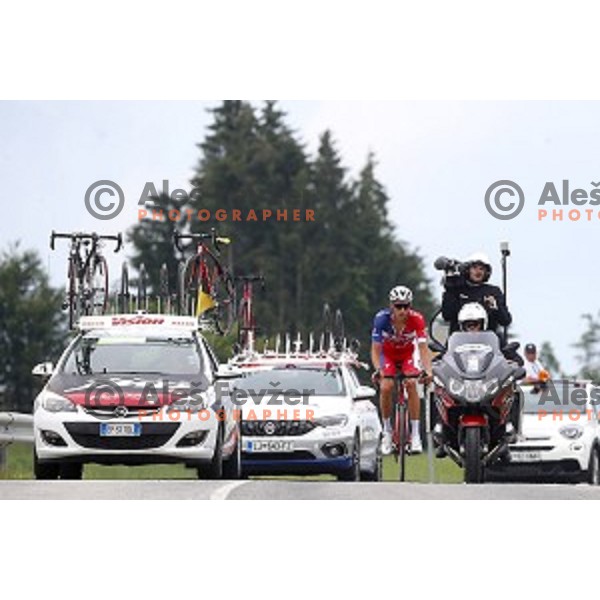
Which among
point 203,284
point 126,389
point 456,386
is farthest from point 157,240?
point 456,386

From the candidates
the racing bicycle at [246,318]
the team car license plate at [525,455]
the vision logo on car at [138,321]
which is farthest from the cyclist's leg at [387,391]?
the racing bicycle at [246,318]

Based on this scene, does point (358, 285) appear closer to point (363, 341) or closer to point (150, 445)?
point (363, 341)

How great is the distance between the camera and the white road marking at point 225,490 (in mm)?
21609

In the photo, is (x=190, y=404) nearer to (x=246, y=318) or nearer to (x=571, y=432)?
(x=571, y=432)

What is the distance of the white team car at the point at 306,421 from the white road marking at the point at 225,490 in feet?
12.1

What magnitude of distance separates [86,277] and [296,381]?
4824 millimetres

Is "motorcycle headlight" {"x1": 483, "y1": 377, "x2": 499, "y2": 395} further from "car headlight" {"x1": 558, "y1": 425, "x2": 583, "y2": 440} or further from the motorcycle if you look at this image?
"car headlight" {"x1": 558, "y1": 425, "x2": 583, "y2": 440}

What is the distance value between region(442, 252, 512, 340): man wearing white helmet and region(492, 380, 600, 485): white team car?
5570mm

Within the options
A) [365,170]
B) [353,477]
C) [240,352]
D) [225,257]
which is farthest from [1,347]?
[353,477]

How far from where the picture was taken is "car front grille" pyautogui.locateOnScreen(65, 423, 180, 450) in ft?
81.6

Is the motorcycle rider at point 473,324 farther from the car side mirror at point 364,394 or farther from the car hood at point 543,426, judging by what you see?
the car hood at point 543,426

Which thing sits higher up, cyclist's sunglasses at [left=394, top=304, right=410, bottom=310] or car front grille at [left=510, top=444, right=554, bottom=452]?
cyclist's sunglasses at [left=394, top=304, right=410, bottom=310]

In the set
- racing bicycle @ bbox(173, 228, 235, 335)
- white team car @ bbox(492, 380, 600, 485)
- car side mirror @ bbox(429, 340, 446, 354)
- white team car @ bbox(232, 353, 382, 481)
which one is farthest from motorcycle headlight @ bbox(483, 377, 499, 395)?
racing bicycle @ bbox(173, 228, 235, 335)
